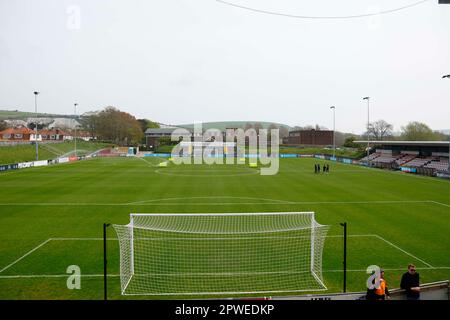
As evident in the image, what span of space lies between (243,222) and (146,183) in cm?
2015

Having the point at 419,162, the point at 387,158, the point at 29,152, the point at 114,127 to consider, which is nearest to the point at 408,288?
the point at 419,162

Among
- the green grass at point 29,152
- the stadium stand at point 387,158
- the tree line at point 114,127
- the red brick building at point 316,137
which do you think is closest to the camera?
the stadium stand at point 387,158

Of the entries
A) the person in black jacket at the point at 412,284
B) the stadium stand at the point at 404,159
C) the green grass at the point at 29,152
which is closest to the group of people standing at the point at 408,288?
the person in black jacket at the point at 412,284

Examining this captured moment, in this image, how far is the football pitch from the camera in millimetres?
12703

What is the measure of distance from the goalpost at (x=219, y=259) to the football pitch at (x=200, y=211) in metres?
0.71

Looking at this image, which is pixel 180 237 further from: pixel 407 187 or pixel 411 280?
pixel 407 187

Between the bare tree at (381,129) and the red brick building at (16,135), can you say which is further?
the bare tree at (381,129)

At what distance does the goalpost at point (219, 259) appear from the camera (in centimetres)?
1181

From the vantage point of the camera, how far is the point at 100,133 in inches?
5015

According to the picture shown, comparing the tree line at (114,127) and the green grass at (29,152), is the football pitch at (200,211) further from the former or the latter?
the tree line at (114,127)

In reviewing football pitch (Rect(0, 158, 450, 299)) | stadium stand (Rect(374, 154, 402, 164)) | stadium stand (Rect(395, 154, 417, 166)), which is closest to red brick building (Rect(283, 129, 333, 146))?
stadium stand (Rect(374, 154, 402, 164))

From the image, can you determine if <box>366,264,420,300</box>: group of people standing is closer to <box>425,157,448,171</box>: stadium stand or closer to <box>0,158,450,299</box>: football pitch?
<box>0,158,450,299</box>: football pitch

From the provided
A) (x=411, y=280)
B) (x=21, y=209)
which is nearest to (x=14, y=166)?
(x=21, y=209)

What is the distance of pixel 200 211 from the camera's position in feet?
75.2
